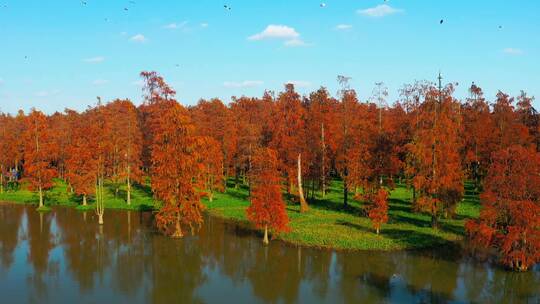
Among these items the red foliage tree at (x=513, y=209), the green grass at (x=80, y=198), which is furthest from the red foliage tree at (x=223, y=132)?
the red foliage tree at (x=513, y=209)

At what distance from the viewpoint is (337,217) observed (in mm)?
49312

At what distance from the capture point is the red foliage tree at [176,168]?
4025 centimetres

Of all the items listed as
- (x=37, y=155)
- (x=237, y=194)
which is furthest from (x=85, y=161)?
(x=237, y=194)

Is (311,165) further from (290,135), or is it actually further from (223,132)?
(223,132)

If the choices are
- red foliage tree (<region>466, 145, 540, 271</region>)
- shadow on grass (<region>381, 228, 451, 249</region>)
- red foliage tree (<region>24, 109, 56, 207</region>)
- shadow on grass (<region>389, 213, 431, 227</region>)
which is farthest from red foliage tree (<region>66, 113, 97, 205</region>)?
red foliage tree (<region>466, 145, 540, 271</region>)

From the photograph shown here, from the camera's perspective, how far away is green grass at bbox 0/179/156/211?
187 ft

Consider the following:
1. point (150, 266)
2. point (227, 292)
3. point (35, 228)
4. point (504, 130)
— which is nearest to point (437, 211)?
point (227, 292)

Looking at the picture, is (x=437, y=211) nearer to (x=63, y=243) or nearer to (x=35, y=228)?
(x=63, y=243)

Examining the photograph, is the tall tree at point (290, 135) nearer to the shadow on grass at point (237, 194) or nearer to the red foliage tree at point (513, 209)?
the shadow on grass at point (237, 194)

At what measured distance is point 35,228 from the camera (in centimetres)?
4556

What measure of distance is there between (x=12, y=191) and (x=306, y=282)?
58.3 metres

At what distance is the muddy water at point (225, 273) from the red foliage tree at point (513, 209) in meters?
1.76

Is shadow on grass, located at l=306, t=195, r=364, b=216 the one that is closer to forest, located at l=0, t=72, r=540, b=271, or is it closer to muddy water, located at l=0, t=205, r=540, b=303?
forest, located at l=0, t=72, r=540, b=271

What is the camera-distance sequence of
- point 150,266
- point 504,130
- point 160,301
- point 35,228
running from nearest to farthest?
point 160,301, point 150,266, point 35,228, point 504,130
